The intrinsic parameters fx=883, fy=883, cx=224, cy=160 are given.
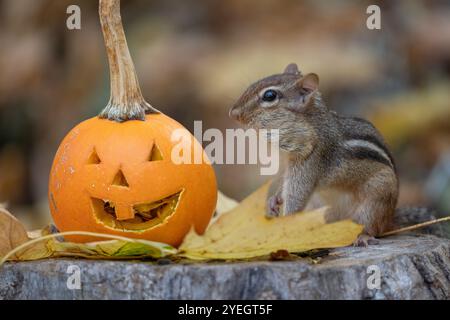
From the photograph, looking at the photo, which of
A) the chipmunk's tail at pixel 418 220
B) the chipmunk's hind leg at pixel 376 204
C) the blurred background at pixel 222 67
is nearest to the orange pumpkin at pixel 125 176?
the chipmunk's hind leg at pixel 376 204

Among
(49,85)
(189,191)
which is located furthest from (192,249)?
(49,85)

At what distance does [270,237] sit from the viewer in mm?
3654

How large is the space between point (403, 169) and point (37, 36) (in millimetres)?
3662

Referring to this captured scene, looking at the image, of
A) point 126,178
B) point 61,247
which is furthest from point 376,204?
point 61,247

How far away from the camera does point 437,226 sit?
482cm

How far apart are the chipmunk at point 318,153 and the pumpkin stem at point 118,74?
0.69 meters

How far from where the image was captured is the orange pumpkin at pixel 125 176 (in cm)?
372

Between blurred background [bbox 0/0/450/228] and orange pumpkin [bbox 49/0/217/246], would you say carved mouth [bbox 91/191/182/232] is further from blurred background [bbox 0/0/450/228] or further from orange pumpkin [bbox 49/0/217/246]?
blurred background [bbox 0/0/450/228]

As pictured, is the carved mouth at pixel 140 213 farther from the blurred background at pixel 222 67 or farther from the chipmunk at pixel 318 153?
the blurred background at pixel 222 67

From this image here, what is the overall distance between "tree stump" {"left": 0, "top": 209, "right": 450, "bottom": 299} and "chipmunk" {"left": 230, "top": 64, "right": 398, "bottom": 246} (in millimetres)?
630

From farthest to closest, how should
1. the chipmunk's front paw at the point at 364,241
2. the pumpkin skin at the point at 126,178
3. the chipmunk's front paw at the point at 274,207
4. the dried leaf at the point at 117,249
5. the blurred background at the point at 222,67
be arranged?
the blurred background at the point at 222,67
the chipmunk's front paw at the point at 274,207
the chipmunk's front paw at the point at 364,241
the pumpkin skin at the point at 126,178
the dried leaf at the point at 117,249

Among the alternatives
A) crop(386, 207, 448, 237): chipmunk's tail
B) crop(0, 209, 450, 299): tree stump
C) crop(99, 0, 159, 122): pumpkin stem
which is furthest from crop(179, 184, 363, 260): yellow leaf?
crop(386, 207, 448, 237): chipmunk's tail

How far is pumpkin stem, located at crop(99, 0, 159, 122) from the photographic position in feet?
12.8

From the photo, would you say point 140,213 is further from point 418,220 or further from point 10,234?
point 418,220
